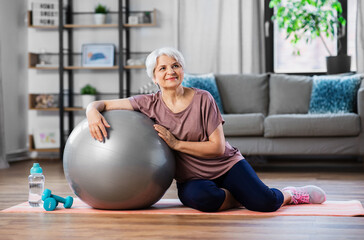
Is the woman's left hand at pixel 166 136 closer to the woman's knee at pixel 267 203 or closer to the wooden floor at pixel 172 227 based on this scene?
the wooden floor at pixel 172 227

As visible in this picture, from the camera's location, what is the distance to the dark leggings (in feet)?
8.13

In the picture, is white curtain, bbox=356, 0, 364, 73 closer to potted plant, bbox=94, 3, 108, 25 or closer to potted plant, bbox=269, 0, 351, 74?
potted plant, bbox=269, 0, 351, 74

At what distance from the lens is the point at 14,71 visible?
5.77 meters

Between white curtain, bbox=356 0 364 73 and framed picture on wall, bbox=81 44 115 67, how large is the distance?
263 centimetres

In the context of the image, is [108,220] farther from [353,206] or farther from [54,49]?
[54,49]

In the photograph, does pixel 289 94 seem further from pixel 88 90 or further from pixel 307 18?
pixel 88 90

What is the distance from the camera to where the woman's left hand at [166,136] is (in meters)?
2.51

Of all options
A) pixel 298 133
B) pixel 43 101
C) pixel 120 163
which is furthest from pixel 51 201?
pixel 43 101

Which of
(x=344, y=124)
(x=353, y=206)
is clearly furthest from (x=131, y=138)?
(x=344, y=124)

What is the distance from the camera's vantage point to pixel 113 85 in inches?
238

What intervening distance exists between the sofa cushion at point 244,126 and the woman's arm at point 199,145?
1.91m

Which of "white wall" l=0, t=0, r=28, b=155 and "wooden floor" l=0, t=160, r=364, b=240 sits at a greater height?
"white wall" l=0, t=0, r=28, b=155

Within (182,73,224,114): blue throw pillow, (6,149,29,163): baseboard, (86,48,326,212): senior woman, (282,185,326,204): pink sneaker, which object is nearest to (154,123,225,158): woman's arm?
(86,48,326,212): senior woman

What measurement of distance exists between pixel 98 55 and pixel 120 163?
12.3 feet
